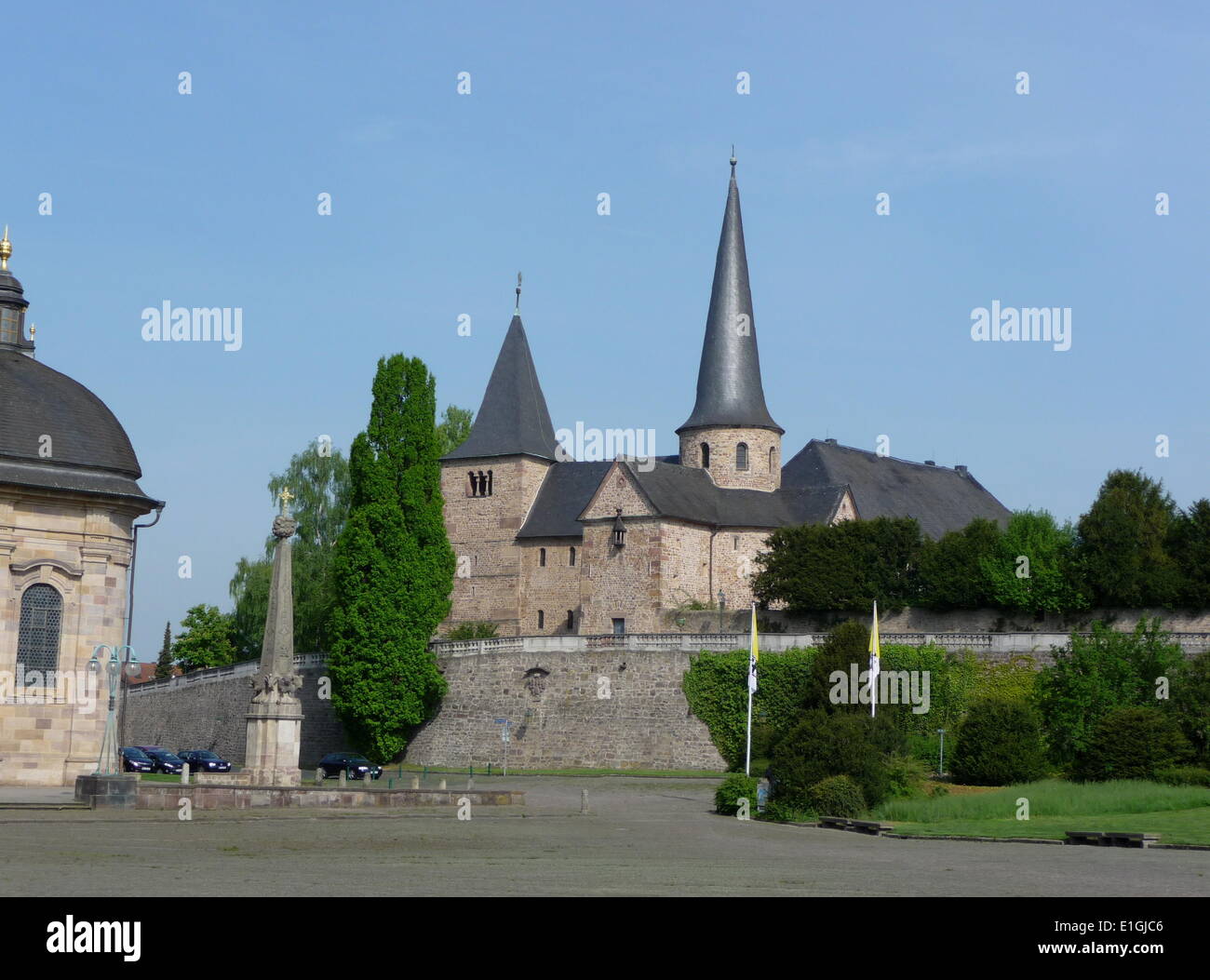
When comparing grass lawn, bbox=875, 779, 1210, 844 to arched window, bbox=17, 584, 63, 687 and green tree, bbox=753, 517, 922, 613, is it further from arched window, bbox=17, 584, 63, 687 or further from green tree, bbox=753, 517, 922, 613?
green tree, bbox=753, 517, 922, 613

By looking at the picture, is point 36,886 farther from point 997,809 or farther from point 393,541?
point 393,541

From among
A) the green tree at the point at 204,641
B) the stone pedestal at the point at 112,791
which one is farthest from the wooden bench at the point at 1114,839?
the green tree at the point at 204,641

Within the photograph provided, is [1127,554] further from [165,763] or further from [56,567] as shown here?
[56,567]

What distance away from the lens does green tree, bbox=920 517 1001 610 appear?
61.5 meters

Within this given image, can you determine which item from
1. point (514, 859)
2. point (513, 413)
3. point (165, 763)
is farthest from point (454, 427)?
point (514, 859)

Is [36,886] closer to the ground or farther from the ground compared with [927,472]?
closer to the ground

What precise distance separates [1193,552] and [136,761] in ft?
118

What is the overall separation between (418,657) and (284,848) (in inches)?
1457

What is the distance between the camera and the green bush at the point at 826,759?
3338cm

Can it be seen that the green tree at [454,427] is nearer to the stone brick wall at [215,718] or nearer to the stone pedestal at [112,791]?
the stone brick wall at [215,718]

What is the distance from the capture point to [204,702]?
70.2 meters

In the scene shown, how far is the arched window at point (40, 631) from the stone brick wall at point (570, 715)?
2091 cm

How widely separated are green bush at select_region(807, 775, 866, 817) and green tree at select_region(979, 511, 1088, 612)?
29265 mm
